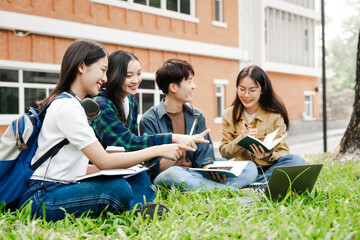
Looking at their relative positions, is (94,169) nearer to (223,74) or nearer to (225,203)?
(225,203)

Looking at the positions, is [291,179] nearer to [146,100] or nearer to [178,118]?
[178,118]

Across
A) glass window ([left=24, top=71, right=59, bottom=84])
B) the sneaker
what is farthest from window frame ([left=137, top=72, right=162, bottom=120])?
the sneaker

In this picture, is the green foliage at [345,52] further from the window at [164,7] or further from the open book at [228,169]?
the open book at [228,169]

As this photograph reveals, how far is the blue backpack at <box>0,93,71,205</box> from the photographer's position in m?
2.73

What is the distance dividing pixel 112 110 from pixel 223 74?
11919mm

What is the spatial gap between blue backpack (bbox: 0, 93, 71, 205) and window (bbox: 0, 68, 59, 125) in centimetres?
759

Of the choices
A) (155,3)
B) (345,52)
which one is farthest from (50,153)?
(345,52)

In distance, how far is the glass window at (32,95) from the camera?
10219mm

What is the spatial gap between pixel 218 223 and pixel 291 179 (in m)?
0.77

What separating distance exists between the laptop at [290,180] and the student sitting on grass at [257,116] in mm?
1173

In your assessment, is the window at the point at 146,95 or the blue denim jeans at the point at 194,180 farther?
the window at the point at 146,95

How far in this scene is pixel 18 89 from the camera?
33.1 feet

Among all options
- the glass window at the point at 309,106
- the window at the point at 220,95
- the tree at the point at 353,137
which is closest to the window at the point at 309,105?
the glass window at the point at 309,106

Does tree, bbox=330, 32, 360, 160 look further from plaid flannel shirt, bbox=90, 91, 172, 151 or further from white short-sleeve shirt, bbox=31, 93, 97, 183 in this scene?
white short-sleeve shirt, bbox=31, 93, 97, 183
